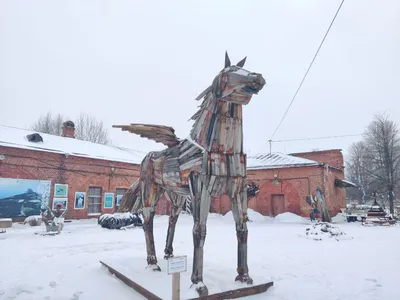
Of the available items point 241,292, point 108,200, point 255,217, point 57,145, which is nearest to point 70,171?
point 57,145

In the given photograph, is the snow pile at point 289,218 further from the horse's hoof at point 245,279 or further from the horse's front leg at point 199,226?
the horse's front leg at point 199,226

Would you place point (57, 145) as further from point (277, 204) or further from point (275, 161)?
point (277, 204)

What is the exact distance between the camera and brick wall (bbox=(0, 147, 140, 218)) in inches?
621

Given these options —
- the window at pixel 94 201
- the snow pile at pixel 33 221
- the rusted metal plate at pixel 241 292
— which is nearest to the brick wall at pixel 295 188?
the window at pixel 94 201

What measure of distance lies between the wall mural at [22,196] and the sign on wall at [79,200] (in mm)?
1712

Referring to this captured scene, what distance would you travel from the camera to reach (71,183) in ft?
58.9

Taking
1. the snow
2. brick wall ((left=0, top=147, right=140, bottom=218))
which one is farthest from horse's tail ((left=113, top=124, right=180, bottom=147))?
the snow

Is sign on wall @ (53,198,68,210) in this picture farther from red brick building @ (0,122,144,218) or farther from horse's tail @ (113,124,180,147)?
horse's tail @ (113,124,180,147)

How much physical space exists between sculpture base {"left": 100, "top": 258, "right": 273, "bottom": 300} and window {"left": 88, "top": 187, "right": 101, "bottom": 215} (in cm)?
1480

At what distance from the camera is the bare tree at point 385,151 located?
2539 centimetres

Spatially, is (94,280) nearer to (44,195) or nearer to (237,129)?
(237,129)

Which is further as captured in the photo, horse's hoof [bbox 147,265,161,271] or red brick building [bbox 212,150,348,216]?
red brick building [bbox 212,150,348,216]

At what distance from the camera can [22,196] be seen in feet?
52.0

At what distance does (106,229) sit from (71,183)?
18.5 feet
